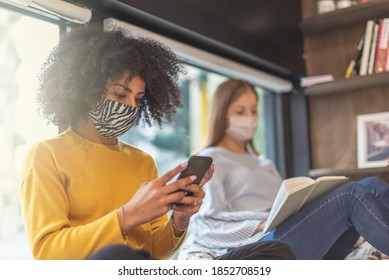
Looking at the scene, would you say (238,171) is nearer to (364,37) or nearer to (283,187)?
(283,187)

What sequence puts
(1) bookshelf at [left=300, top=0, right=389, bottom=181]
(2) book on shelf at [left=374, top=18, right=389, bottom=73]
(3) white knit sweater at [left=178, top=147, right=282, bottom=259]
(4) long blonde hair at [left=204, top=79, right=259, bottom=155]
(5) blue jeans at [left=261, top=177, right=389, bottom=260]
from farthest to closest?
1. (1) bookshelf at [left=300, top=0, right=389, bottom=181]
2. (2) book on shelf at [left=374, top=18, right=389, bottom=73]
3. (4) long blonde hair at [left=204, top=79, right=259, bottom=155]
4. (3) white knit sweater at [left=178, top=147, right=282, bottom=259]
5. (5) blue jeans at [left=261, top=177, right=389, bottom=260]

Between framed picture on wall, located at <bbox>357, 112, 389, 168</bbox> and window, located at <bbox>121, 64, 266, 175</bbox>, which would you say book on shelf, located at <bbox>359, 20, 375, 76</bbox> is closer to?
framed picture on wall, located at <bbox>357, 112, 389, 168</bbox>

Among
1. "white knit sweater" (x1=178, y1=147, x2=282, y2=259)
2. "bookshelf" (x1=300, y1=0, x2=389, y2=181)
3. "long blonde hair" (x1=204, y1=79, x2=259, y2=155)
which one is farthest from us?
"bookshelf" (x1=300, y1=0, x2=389, y2=181)

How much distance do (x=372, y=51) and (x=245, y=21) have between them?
48 centimetres

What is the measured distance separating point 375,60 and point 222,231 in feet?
3.02

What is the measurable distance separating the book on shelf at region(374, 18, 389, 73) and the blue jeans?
2.14 feet

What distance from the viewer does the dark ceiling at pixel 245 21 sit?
69.8 inches

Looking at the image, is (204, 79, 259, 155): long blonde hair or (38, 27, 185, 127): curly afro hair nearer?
(38, 27, 185, 127): curly afro hair

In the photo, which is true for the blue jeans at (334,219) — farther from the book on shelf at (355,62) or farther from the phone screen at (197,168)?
the book on shelf at (355,62)

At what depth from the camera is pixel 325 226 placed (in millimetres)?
1636

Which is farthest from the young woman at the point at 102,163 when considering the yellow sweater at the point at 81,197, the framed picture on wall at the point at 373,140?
the framed picture on wall at the point at 373,140

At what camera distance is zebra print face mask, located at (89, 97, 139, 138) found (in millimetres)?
1381

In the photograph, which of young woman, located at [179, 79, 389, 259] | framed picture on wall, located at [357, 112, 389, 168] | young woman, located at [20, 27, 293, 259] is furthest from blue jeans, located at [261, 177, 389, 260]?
framed picture on wall, located at [357, 112, 389, 168]
